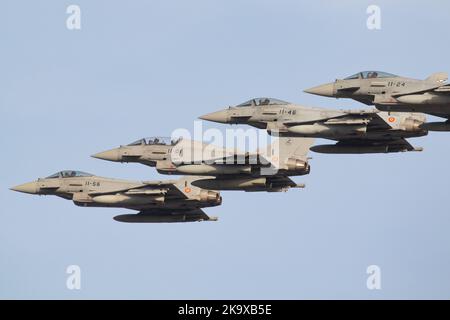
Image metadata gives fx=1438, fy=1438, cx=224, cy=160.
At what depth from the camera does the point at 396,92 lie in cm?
8006

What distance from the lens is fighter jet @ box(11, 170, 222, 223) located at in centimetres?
8456

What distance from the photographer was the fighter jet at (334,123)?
262 ft

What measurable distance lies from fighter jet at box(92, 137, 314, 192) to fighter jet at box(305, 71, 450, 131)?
3.54m

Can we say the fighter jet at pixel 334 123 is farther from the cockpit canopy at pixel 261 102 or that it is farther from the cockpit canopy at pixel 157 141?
the cockpit canopy at pixel 157 141

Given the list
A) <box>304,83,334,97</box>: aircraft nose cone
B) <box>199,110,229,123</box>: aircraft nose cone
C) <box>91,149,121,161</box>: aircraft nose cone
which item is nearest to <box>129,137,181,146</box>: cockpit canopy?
<box>91,149,121,161</box>: aircraft nose cone

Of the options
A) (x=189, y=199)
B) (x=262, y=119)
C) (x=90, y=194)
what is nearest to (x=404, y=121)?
(x=262, y=119)

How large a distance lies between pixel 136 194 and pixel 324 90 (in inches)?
497

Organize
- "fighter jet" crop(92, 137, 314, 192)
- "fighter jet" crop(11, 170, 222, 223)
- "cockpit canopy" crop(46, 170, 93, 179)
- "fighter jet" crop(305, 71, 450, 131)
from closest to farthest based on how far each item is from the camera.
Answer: "fighter jet" crop(305, 71, 450, 131) → "fighter jet" crop(92, 137, 314, 192) → "fighter jet" crop(11, 170, 222, 223) → "cockpit canopy" crop(46, 170, 93, 179)

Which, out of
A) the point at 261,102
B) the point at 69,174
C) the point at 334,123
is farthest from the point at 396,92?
A: the point at 69,174

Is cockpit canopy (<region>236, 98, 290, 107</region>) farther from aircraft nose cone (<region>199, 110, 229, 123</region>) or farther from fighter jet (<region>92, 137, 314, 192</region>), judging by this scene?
fighter jet (<region>92, 137, 314, 192</region>)

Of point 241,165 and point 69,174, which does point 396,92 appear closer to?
point 241,165

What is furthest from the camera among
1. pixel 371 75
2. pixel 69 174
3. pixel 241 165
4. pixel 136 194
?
pixel 69 174

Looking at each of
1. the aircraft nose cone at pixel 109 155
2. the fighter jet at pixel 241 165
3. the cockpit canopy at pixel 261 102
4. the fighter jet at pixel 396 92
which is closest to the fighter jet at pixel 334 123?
the cockpit canopy at pixel 261 102

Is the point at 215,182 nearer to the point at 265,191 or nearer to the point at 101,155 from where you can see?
the point at 265,191
